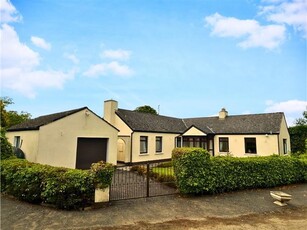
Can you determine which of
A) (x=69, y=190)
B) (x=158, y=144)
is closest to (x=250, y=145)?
(x=158, y=144)

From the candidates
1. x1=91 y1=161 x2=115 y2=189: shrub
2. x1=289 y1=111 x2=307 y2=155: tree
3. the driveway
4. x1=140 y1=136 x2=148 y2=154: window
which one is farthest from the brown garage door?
x1=289 y1=111 x2=307 y2=155: tree

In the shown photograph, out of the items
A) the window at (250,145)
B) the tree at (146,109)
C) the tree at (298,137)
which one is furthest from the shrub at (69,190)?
the tree at (146,109)

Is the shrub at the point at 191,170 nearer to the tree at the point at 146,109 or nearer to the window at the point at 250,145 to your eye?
the window at the point at 250,145

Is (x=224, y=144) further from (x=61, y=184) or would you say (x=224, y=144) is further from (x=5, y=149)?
(x=5, y=149)

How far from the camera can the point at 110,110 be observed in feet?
63.7

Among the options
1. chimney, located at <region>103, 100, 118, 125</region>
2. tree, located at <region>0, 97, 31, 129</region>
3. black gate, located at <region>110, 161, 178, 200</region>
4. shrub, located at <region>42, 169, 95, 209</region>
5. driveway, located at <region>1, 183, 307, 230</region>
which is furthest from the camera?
tree, located at <region>0, 97, 31, 129</region>

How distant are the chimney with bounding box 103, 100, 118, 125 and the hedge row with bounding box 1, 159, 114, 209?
39.6 ft

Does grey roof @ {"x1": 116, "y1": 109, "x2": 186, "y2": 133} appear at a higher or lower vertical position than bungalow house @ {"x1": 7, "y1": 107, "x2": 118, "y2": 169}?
higher

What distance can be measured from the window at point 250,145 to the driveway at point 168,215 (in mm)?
13159

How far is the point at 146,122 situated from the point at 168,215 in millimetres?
15024

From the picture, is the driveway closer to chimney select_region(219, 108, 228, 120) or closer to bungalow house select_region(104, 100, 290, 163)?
bungalow house select_region(104, 100, 290, 163)

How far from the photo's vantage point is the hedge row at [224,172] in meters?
8.54

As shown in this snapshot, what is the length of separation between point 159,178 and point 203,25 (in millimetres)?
9467

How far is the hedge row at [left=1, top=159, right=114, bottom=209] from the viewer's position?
6547 mm
